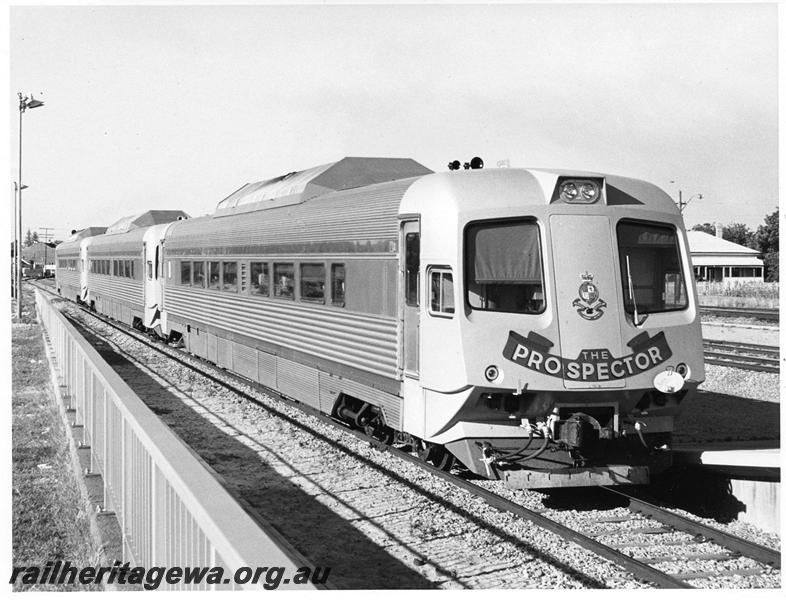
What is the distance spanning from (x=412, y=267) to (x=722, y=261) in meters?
53.5

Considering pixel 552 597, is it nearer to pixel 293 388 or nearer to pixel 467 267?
pixel 467 267

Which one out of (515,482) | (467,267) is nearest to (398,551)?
(515,482)

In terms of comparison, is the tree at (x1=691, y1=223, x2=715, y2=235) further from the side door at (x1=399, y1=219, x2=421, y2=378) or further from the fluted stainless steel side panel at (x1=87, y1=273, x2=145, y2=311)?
the side door at (x1=399, y1=219, x2=421, y2=378)

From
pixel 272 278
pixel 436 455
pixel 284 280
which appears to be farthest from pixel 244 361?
pixel 436 455

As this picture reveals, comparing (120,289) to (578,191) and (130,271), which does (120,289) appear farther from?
(578,191)

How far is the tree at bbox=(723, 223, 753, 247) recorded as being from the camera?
266 ft

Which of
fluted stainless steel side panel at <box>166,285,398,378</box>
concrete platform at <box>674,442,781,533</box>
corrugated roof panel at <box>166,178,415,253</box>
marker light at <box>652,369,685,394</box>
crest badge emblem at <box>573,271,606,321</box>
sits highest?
corrugated roof panel at <box>166,178,415,253</box>

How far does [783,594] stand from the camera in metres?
5.20

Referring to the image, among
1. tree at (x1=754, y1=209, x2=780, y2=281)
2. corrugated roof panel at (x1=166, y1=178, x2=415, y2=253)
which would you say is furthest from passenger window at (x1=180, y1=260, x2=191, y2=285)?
tree at (x1=754, y1=209, x2=780, y2=281)

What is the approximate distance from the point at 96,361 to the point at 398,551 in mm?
3937

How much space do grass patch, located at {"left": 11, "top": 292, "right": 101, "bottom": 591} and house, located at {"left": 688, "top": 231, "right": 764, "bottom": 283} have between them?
164 ft

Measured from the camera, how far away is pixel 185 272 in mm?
18375

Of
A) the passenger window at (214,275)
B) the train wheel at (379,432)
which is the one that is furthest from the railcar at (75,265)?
the train wheel at (379,432)
